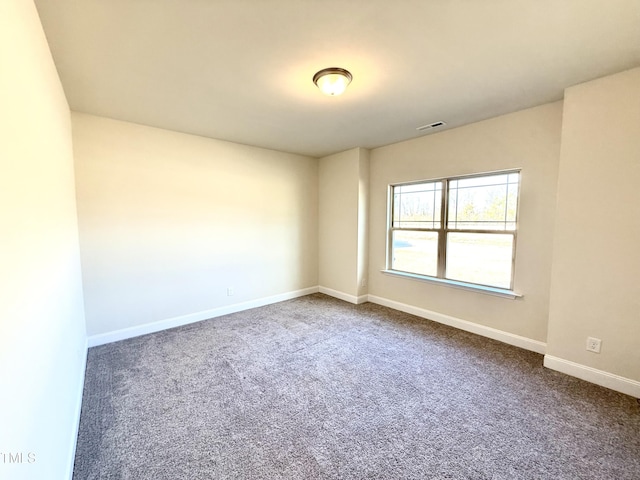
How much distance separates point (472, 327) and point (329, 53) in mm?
3388

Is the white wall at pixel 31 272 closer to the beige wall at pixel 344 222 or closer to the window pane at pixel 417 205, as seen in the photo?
the beige wall at pixel 344 222

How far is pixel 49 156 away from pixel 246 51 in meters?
1.45

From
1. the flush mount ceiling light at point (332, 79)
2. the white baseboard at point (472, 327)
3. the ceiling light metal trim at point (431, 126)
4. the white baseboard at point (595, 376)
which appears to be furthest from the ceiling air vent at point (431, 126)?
the white baseboard at point (595, 376)

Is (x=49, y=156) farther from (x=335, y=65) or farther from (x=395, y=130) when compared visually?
(x=395, y=130)

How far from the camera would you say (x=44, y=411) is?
3.93ft

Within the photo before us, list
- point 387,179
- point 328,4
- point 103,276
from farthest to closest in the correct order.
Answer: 1. point 387,179
2. point 103,276
3. point 328,4

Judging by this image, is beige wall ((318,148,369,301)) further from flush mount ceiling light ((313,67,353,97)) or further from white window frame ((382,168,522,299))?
flush mount ceiling light ((313,67,353,97))

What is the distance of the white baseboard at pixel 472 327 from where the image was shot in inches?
116

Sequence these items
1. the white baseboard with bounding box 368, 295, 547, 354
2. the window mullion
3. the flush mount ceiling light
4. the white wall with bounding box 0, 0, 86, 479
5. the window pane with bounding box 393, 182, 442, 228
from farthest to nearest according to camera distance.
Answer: the window pane with bounding box 393, 182, 442, 228
the window mullion
the white baseboard with bounding box 368, 295, 547, 354
the flush mount ceiling light
the white wall with bounding box 0, 0, 86, 479

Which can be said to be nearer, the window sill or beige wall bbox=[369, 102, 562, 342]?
beige wall bbox=[369, 102, 562, 342]

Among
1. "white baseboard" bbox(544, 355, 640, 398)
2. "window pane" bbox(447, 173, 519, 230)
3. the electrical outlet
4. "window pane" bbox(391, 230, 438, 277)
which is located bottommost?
"white baseboard" bbox(544, 355, 640, 398)

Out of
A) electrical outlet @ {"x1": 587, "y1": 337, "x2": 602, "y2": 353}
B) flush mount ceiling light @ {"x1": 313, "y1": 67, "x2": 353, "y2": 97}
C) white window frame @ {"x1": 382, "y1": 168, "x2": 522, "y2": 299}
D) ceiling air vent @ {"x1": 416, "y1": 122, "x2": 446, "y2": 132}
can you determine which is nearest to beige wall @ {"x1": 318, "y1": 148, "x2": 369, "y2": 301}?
white window frame @ {"x1": 382, "y1": 168, "x2": 522, "y2": 299}

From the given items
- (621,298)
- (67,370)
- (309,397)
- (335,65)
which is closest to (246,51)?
(335,65)

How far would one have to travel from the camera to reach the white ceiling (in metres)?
1.55
